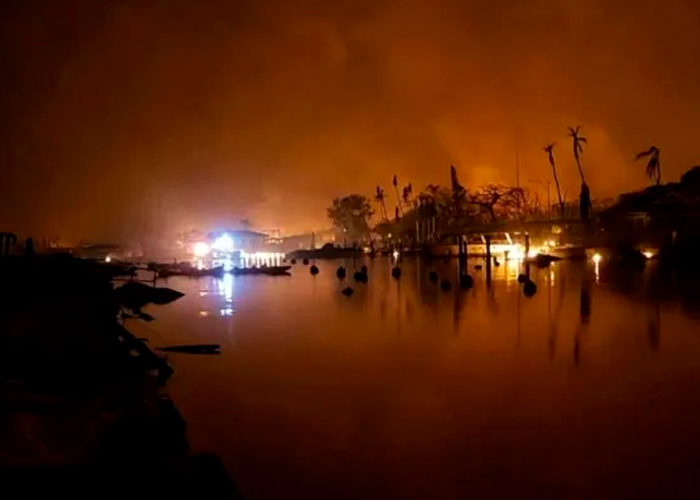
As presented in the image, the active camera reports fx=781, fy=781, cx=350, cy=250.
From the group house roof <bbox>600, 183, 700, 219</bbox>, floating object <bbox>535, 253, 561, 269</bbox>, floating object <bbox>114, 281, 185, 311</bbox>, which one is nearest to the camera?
floating object <bbox>114, 281, 185, 311</bbox>

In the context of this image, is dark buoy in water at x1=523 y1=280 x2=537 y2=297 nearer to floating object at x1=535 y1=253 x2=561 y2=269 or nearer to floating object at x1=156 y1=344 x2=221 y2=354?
floating object at x1=156 y1=344 x2=221 y2=354

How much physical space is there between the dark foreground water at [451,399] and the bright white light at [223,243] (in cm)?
8998

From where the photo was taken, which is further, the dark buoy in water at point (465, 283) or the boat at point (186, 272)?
the boat at point (186, 272)

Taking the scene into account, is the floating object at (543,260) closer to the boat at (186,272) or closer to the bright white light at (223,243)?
the boat at (186,272)

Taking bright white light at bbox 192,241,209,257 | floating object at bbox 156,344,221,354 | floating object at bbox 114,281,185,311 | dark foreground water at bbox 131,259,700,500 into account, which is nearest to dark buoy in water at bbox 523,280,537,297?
dark foreground water at bbox 131,259,700,500

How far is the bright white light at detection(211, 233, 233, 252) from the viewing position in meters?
121

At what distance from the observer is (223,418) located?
14.3 meters

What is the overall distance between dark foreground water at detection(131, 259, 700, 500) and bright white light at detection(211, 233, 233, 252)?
90.0 m

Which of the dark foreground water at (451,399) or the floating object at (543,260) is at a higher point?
the floating object at (543,260)

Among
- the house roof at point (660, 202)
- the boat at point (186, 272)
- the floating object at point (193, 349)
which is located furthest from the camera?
the boat at point (186, 272)

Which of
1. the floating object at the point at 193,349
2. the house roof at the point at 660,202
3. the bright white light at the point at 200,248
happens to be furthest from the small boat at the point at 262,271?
the bright white light at the point at 200,248

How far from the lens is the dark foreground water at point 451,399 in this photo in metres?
10.7

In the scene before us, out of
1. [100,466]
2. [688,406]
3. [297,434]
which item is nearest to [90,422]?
[100,466]

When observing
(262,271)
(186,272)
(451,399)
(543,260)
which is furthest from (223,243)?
(451,399)
